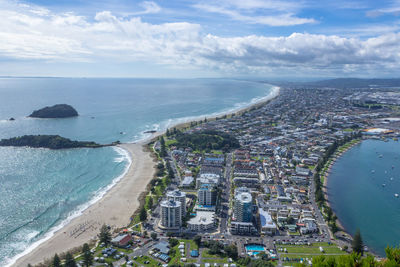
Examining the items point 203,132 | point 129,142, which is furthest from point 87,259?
point 203,132

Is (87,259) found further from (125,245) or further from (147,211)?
(147,211)

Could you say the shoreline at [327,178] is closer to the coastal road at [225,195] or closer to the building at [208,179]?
the coastal road at [225,195]

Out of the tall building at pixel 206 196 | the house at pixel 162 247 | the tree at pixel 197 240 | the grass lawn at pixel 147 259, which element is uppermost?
the tall building at pixel 206 196

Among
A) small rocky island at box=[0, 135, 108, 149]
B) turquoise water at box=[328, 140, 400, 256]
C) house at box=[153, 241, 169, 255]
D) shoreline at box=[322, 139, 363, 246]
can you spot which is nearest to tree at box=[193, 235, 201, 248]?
house at box=[153, 241, 169, 255]

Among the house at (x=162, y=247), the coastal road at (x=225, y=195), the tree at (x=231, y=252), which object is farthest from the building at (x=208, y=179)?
the tree at (x=231, y=252)

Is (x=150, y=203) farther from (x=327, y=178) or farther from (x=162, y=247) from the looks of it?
(x=327, y=178)

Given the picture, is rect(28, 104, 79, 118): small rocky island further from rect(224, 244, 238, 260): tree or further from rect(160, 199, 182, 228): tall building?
rect(224, 244, 238, 260): tree
